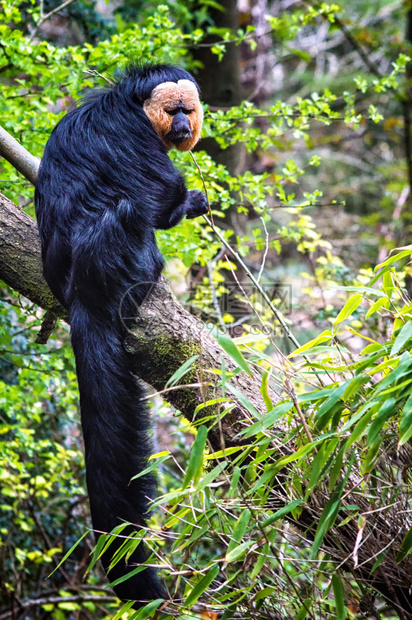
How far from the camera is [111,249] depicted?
227cm

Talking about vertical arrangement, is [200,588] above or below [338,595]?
above

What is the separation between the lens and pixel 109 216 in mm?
2338

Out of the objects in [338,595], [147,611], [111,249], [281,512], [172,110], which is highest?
[172,110]

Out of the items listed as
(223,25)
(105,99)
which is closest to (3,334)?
(105,99)

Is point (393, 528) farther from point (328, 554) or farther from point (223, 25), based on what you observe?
point (223, 25)

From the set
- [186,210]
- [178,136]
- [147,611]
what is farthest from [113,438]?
[178,136]

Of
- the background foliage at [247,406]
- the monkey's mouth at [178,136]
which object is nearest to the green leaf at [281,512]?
the background foliage at [247,406]

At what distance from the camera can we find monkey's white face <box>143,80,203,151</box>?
2.75 m

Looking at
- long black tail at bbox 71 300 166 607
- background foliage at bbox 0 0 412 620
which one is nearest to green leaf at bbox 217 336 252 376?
background foliage at bbox 0 0 412 620

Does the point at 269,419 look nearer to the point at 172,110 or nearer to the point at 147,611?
the point at 147,611

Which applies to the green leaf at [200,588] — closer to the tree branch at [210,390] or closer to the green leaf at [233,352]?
the tree branch at [210,390]

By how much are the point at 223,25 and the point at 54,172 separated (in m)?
2.99

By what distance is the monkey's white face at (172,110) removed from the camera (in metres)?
2.75

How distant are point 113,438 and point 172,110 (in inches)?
64.3
